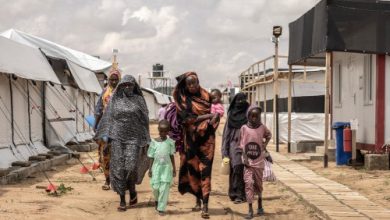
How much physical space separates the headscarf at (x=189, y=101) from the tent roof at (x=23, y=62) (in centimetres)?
387

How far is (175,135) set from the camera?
21.8 feet

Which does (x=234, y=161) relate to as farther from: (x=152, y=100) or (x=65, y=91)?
(x=152, y=100)

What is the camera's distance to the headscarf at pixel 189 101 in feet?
20.8

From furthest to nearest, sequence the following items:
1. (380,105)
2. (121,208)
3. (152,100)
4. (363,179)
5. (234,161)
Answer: (152,100) → (380,105) → (363,179) → (234,161) → (121,208)

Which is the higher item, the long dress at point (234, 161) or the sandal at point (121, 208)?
the long dress at point (234, 161)

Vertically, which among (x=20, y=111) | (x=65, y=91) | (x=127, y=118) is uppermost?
(x=65, y=91)

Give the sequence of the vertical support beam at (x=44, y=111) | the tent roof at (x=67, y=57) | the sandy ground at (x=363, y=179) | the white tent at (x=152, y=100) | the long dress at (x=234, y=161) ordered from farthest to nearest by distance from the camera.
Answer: the white tent at (x=152, y=100) < the tent roof at (x=67, y=57) < the vertical support beam at (x=44, y=111) < the sandy ground at (x=363, y=179) < the long dress at (x=234, y=161)

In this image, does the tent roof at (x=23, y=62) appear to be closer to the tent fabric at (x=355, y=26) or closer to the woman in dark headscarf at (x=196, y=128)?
the woman in dark headscarf at (x=196, y=128)

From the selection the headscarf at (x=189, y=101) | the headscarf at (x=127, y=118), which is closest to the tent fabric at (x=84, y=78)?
the headscarf at (x=127, y=118)

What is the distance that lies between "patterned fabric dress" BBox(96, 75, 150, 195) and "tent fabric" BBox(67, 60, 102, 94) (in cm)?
796

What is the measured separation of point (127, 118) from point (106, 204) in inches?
46.8

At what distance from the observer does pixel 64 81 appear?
49.9 feet

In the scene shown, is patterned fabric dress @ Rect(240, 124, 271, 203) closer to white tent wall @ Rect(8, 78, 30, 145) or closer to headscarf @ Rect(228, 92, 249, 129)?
headscarf @ Rect(228, 92, 249, 129)

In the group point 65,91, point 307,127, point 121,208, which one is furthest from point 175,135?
point 307,127
